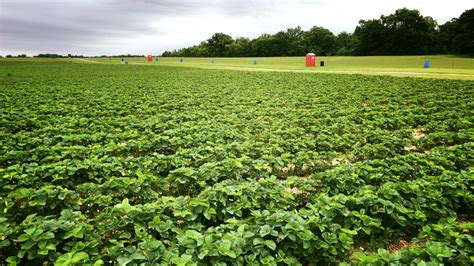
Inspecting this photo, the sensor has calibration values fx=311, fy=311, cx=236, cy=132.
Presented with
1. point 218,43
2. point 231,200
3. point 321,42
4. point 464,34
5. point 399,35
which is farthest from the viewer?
point 218,43

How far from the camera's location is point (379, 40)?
286 ft

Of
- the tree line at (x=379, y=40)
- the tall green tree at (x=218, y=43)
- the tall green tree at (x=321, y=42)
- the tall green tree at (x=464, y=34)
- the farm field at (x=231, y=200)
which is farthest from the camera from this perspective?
the tall green tree at (x=218, y=43)

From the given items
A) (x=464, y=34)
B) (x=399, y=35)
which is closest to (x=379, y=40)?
(x=399, y=35)

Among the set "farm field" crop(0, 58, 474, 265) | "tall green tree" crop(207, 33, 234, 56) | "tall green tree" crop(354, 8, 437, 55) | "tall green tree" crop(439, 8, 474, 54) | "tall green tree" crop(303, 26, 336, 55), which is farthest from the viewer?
"tall green tree" crop(207, 33, 234, 56)

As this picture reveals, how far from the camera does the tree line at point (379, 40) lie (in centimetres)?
7075

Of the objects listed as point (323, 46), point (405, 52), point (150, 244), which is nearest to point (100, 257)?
point (150, 244)

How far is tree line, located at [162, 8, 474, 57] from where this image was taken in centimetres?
7075

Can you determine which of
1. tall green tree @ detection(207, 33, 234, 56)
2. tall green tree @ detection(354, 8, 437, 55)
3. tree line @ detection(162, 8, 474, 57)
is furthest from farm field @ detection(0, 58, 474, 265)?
tall green tree @ detection(207, 33, 234, 56)

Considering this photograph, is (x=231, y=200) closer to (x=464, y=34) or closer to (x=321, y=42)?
(x=464, y=34)

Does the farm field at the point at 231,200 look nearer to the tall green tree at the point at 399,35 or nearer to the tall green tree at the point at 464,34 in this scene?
the tall green tree at the point at 464,34

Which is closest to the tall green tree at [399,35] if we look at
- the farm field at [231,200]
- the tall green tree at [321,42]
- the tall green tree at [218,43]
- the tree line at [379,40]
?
the tree line at [379,40]

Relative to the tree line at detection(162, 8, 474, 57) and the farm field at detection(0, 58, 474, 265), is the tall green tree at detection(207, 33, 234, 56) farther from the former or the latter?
the farm field at detection(0, 58, 474, 265)

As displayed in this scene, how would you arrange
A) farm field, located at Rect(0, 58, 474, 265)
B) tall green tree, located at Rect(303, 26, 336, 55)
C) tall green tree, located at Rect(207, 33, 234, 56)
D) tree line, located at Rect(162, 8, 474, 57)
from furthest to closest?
tall green tree, located at Rect(207, 33, 234, 56)
tall green tree, located at Rect(303, 26, 336, 55)
tree line, located at Rect(162, 8, 474, 57)
farm field, located at Rect(0, 58, 474, 265)

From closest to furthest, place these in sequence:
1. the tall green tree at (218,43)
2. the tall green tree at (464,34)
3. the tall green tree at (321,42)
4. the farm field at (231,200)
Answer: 1. the farm field at (231,200)
2. the tall green tree at (464,34)
3. the tall green tree at (321,42)
4. the tall green tree at (218,43)
